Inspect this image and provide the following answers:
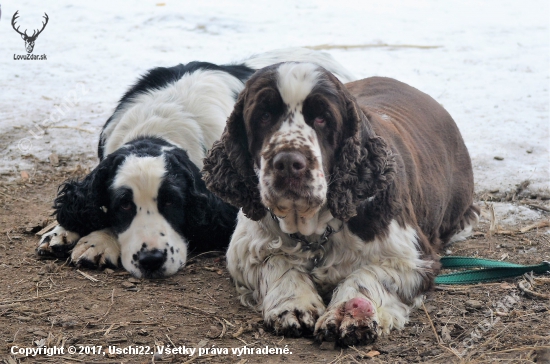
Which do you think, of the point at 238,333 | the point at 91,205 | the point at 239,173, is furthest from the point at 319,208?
the point at 91,205

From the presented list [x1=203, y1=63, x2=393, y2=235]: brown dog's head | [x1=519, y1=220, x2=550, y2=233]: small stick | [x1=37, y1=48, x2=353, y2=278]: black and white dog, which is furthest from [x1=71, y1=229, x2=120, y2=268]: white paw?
[x1=519, y1=220, x2=550, y2=233]: small stick

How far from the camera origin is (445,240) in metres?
5.37

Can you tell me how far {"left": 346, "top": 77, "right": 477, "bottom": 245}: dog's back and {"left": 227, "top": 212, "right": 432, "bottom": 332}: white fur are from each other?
0.36 m

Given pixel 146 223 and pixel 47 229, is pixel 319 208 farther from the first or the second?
pixel 47 229

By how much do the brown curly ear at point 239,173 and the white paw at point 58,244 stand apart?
5.07 feet

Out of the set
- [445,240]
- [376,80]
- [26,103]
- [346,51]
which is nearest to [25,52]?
Answer: [26,103]

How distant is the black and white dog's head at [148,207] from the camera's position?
4.79 m

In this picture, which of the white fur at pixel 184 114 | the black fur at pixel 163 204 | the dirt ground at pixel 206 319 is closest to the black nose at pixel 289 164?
the dirt ground at pixel 206 319

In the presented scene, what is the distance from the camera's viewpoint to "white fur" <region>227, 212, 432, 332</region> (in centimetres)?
390

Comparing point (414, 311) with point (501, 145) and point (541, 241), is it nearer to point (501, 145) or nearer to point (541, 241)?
point (541, 241)

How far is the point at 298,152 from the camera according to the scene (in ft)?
11.7

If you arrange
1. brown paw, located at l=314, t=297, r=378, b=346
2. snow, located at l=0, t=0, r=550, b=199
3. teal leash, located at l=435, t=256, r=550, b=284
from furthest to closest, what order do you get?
snow, located at l=0, t=0, r=550, b=199
teal leash, located at l=435, t=256, r=550, b=284
brown paw, located at l=314, t=297, r=378, b=346

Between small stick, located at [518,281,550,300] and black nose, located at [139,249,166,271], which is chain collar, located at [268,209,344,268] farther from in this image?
small stick, located at [518,281,550,300]

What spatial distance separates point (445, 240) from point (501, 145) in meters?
2.68
